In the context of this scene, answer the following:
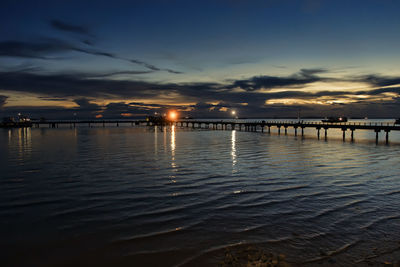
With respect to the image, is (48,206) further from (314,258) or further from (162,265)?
(314,258)

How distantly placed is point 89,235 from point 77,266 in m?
2.09

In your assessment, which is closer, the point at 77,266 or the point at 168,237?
the point at 77,266

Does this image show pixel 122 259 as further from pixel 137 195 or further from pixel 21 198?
pixel 21 198

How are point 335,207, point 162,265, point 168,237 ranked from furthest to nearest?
point 335,207, point 168,237, point 162,265

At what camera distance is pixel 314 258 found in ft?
25.1

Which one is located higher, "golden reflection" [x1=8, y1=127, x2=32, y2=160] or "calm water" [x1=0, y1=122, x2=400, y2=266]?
"golden reflection" [x1=8, y1=127, x2=32, y2=160]

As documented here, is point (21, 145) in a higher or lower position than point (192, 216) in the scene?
higher

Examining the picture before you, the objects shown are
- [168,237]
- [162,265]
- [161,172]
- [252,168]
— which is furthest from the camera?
[252,168]

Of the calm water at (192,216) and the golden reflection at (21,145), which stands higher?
the golden reflection at (21,145)

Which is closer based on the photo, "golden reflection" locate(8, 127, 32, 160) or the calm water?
the calm water

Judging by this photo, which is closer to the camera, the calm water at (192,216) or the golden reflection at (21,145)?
the calm water at (192,216)

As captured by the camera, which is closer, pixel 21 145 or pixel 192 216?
pixel 192 216

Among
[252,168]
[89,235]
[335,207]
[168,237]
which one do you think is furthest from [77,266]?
[252,168]

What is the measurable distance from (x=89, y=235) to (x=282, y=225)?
21.8ft
